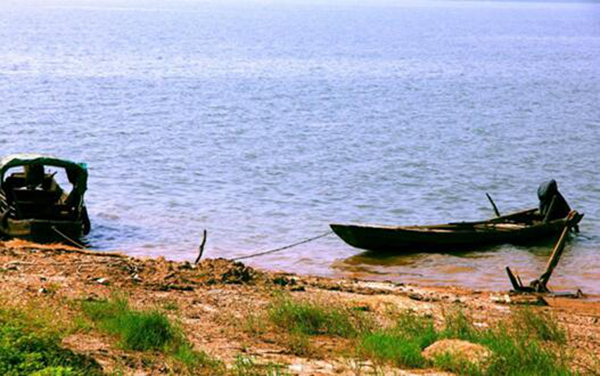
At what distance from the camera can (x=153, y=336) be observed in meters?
10.7

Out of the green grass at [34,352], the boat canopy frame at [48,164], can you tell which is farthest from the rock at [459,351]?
the boat canopy frame at [48,164]

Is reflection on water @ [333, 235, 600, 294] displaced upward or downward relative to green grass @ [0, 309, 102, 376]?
downward

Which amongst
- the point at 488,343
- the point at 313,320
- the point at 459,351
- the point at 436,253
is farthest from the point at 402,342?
the point at 436,253

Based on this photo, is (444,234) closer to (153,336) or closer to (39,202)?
(39,202)

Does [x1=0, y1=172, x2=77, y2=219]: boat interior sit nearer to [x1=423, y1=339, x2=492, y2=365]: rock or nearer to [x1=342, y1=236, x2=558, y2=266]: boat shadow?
[x1=342, y1=236, x2=558, y2=266]: boat shadow

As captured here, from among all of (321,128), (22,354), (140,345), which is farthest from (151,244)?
(321,128)

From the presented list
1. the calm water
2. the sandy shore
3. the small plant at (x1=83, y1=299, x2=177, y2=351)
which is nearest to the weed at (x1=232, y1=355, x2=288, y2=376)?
the sandy shore

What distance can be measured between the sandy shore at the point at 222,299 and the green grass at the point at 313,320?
0.26m

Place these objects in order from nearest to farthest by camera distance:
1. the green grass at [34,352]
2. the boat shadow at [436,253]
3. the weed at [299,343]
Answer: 1. the green grass at [34,352]
2. the weed at [299,343]
3. the boat shadow at [436,253]

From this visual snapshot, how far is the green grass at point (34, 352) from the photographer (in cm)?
848

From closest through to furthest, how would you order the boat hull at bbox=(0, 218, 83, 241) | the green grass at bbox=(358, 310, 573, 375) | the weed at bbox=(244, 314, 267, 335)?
1. the green grass at bbox=(358, 310, 573, 375)
2. the weed at bbox=(244, 314, 267, 335)
3. the boat hull at bbox=(0, 218, 83, 241)

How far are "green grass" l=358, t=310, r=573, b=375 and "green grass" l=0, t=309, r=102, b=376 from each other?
11.2 feet

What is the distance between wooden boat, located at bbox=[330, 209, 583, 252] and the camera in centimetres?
2089

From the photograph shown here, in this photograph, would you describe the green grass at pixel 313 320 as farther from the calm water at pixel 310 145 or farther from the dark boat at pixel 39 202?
the dark boat at pixel 39 202
